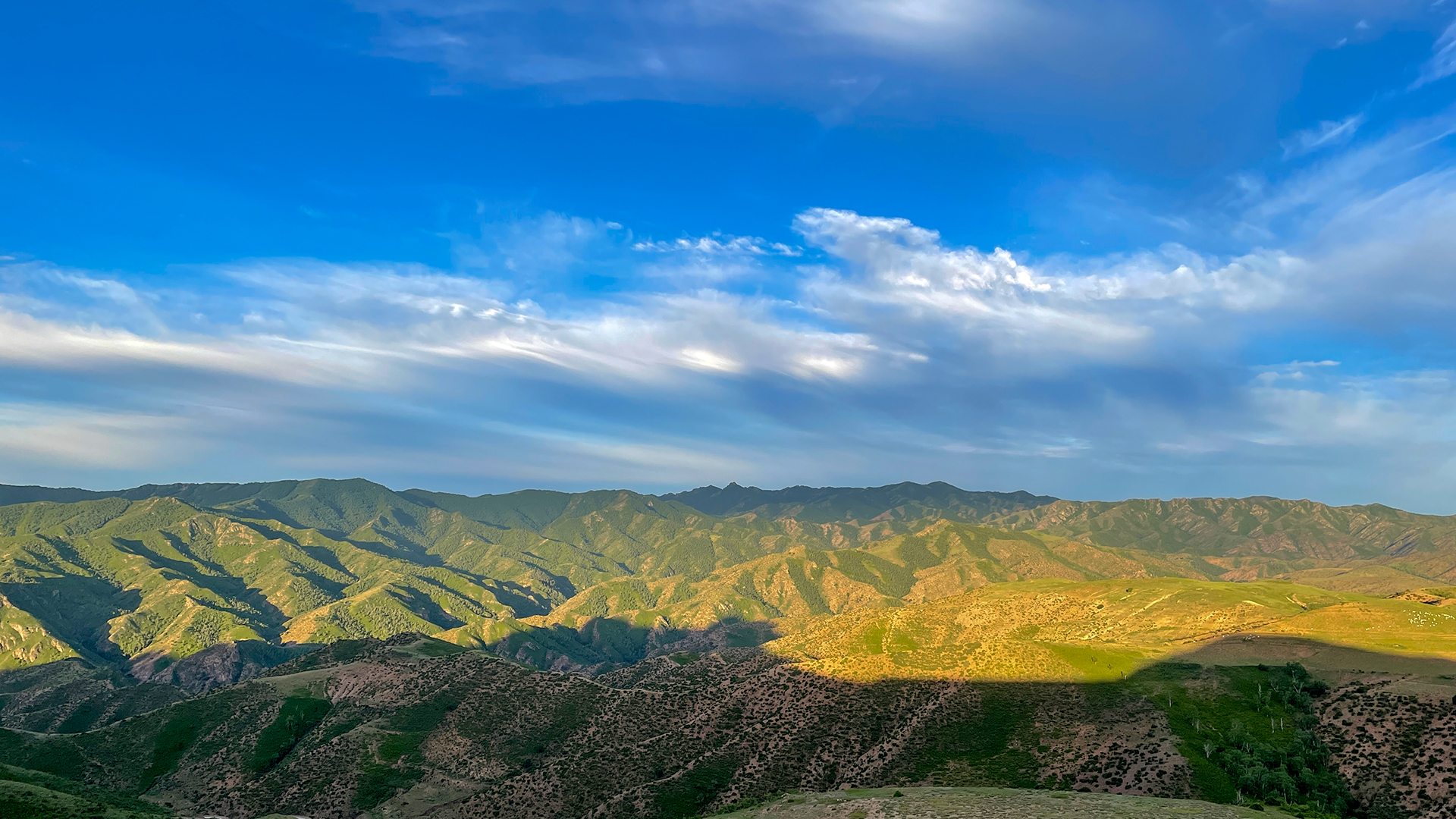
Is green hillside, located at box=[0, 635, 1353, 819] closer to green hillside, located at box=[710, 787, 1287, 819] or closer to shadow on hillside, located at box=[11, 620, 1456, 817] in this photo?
shadow on hillside, located at box=[11, 620, 1456, 817]

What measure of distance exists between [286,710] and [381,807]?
68.7 metres

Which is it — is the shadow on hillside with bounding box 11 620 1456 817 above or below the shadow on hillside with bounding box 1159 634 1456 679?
below

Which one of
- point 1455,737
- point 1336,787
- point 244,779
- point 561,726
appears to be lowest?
point 244,779

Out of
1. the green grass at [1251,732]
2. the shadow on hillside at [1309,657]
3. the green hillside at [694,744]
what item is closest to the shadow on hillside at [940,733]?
the green grass at [1251,732]

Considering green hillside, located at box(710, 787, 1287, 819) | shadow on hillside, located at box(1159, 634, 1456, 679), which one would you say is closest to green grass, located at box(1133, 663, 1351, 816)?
shadow on hillside, located at box(1159, 634, 1456, 679)

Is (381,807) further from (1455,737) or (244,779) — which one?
(1455,737)

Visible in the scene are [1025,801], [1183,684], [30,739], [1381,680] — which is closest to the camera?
[1025,801]

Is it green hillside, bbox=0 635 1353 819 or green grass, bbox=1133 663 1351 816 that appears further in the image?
green hillside, bbox=0 635 1353 819

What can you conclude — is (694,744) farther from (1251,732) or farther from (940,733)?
(1251,732)

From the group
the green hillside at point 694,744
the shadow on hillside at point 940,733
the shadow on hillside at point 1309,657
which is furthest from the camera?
the shadow on hillside at point 1309,657

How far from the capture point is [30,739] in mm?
176000

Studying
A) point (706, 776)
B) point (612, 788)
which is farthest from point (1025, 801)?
point (612, 788)

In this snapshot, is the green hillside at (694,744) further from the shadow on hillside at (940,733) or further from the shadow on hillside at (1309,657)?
the shadow on hillside at (1309,657)

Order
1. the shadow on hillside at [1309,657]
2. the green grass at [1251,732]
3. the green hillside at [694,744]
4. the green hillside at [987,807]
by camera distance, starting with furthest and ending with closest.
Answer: the shadow on hillside at [1309,657] < the green hillside at [694,744] < the green grass at [1251,732] < the green hillside at [987,807]
